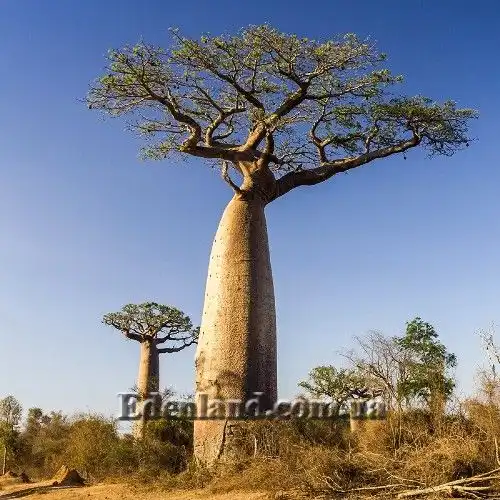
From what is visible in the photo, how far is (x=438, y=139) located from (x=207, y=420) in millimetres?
5273

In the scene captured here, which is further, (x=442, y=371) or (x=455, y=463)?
(x=442, y=371)

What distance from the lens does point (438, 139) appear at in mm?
8492

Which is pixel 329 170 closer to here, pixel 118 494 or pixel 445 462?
pixel 445 462

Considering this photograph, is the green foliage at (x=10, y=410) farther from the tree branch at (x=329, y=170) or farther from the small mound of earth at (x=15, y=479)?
the tree branch at (x=329, y=170)

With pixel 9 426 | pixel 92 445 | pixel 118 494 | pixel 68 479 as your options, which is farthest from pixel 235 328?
pixel 9 426

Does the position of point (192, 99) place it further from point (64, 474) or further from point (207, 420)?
point (64, 474)

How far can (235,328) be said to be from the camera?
6.42m

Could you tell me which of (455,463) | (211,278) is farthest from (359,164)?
(455,463)

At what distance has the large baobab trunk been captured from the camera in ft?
20.4

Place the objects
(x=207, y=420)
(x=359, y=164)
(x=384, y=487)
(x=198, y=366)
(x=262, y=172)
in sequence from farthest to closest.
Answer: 1. (x=359, y=164)
2. (x=262, y=172)
3. (x=198, y=366)
4. (x=207, y=420)
5. (x=384, y=487)

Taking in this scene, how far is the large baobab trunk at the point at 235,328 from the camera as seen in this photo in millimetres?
6207

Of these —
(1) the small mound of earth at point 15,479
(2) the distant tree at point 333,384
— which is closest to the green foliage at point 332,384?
(2) the distant tree at point 333,384

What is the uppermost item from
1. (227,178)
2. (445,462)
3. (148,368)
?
(227,178)

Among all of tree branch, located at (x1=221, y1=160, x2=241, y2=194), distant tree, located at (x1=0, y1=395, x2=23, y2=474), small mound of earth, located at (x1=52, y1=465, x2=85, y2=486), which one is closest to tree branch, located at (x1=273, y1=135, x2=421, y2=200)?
tree branch, located at (x1=221, y1=160, x2=241, y2=194)
